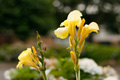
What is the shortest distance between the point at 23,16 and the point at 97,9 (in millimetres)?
15819

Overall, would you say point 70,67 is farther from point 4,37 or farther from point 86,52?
point 4,37

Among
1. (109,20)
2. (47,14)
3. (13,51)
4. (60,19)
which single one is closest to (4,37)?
(47,14)

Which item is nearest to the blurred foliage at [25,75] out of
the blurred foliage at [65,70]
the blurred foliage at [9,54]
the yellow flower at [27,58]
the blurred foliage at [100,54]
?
the blurred foliage at [65,70]

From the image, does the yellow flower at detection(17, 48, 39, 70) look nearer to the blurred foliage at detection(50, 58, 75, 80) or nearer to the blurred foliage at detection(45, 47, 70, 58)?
the blurred foliage at detection(50, 58, 75, 80)

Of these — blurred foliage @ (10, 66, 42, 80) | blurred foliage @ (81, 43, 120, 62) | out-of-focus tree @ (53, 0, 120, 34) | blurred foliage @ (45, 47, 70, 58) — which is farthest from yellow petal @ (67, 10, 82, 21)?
out-of-focus tree @ (53, 0, 120, 34)

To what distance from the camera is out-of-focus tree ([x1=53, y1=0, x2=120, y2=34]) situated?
2767cm

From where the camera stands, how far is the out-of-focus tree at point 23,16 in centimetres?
1445

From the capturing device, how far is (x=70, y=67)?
1577 millimetres

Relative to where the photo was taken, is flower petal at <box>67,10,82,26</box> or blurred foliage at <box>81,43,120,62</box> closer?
flower petal at <box>67,10,82,26</box>

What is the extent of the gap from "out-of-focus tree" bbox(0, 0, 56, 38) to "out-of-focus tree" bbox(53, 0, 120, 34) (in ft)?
39.4

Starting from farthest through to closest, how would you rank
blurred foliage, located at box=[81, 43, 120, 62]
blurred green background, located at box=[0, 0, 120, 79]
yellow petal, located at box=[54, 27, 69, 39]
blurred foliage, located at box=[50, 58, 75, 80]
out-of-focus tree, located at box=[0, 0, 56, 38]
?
out-of-focus tree, located at box=[0, 0, 56, 38]
blurred green background, located at box=[0, 0, 120, 79]
blurred foliage, located at box=[81, 43, 120, 62]
blurred foliage, located at box=[50, 58, 75, 80]
yellow petal, located at box=[54, 27, 69, 39]

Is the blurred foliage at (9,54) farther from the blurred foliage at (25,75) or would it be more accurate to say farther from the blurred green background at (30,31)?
the blurred foliage at (25,75)

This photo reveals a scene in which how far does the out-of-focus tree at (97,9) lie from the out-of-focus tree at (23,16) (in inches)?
472

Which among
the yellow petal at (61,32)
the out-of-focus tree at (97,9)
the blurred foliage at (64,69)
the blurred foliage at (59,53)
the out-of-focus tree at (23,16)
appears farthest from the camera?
the out-of-focus tree at (97,9)
